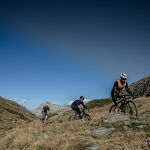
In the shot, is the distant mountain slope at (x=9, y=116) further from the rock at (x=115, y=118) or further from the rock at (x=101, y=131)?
the rock at (x=101, y=131)

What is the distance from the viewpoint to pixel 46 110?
63.8 feet

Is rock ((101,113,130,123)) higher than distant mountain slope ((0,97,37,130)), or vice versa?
distant mountain slope ((0,97,37,130))

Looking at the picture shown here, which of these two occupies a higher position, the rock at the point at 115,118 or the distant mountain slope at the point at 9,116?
the distant mountain slope at the point at 9,116

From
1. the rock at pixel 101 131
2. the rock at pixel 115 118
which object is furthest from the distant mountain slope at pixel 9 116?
the rock at pixel 101 131

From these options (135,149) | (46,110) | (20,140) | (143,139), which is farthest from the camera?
(46,110)

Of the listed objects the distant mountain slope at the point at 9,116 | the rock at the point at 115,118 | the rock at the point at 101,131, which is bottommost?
the rock at the point at 101,131

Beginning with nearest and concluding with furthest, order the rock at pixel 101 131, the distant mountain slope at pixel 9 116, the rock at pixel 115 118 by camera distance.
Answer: the rock at pixel 101 131
the rock at pixel 115 118
the distant mountain slope at pixel 9 116

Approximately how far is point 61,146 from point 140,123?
4365mm

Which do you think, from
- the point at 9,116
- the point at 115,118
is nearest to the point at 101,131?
the point at 115,118

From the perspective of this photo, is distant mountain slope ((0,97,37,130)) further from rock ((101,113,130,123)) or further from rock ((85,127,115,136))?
rock ((85,127,115,136))

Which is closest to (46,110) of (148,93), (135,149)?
(135,149)

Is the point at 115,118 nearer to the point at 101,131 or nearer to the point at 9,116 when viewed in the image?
the point at 101,131

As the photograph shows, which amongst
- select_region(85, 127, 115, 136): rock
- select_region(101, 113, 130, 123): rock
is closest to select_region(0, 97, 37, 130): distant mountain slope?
select_region(101, 113, 130, 123): rock

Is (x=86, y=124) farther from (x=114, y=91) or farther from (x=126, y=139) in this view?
(x=126, y=139)
